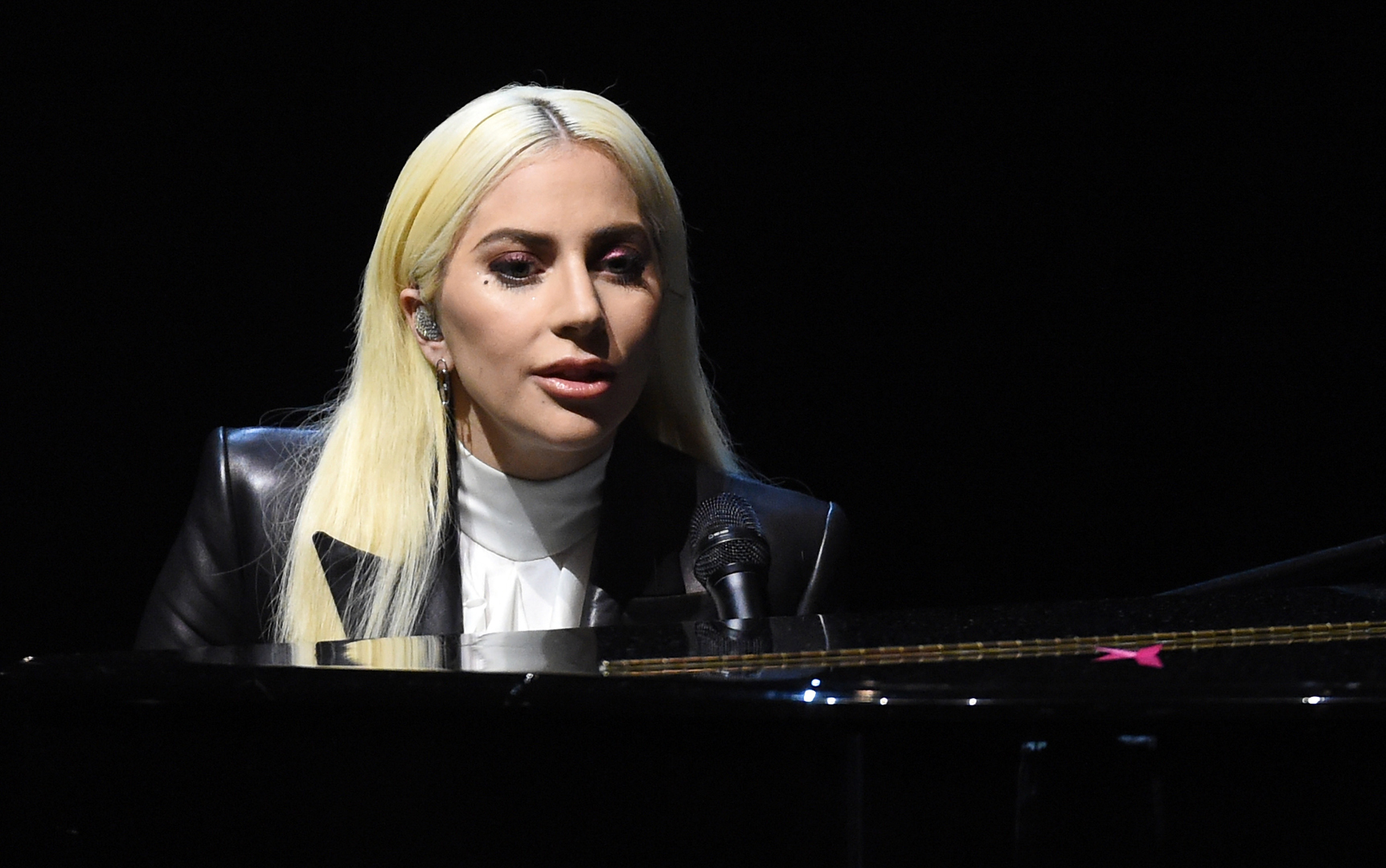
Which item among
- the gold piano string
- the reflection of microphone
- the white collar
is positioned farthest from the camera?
the white collar

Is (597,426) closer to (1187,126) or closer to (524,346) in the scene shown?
(524,346)

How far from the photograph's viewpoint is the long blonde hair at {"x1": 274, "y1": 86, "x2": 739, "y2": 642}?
5.39ft

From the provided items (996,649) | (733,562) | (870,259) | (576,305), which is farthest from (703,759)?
(870,259)

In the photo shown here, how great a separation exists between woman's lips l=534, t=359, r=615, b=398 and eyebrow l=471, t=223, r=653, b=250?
0.14 metres

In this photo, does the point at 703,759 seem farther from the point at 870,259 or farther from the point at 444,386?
the point at 870,259

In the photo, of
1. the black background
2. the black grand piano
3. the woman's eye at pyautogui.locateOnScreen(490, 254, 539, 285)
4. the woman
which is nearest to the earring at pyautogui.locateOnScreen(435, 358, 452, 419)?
the woman

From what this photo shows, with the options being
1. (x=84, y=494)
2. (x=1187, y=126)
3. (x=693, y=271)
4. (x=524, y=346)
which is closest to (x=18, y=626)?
(x=84, y=494)

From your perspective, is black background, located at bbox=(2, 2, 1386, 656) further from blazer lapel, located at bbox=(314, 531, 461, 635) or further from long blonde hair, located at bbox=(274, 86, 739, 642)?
blazer lapel, located at bbox=(314, 531, 461, 635)

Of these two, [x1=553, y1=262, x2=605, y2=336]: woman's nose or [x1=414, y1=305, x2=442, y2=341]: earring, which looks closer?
[x1=553, y1=262, x2=605, y2=336]: woman's nose

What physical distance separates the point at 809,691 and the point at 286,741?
1.02ft

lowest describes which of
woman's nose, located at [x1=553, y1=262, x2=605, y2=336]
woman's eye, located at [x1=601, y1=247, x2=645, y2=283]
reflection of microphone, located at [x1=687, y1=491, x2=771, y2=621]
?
reflection of microphone, located at [x1=687, y1=491, x2=771, y2=621]

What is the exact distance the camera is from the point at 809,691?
0.79 m

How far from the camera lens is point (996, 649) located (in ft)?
3.05

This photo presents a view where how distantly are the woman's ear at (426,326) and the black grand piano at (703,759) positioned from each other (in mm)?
847
